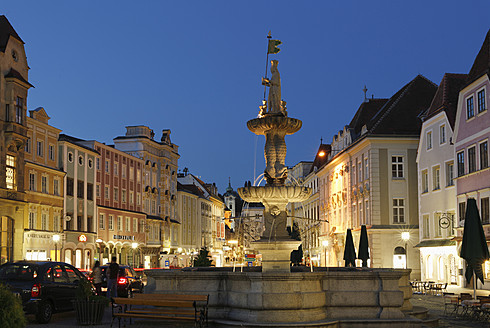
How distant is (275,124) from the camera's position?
20.3m

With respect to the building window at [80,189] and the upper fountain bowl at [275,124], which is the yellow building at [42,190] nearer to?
the building window at [80,189]

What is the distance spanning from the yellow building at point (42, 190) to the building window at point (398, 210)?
82.4 feet

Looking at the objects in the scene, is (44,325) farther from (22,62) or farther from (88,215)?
(88,215)

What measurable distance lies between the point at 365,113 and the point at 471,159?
2683 centimetres

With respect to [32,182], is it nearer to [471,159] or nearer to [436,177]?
[436,177]

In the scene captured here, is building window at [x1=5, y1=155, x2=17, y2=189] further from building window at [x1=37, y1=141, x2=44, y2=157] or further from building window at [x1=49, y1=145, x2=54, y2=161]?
building window at [x1=49, y1=145, x2=54, y2=161]

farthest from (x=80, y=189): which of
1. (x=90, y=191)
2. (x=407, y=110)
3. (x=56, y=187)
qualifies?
(x=407, y=110)

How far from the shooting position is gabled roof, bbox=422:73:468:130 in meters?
42.7

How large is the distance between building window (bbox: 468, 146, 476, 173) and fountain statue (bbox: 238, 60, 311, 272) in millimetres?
20030

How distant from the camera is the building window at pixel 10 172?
43922mm

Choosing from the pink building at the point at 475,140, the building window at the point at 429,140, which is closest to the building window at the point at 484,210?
the pink building at the point at 475,140

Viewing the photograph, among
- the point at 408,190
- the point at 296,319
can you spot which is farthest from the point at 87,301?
the point at 408,190

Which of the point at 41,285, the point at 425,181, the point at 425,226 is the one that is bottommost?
the point at 41,285

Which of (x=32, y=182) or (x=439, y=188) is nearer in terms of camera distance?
(x=439, y=188)
